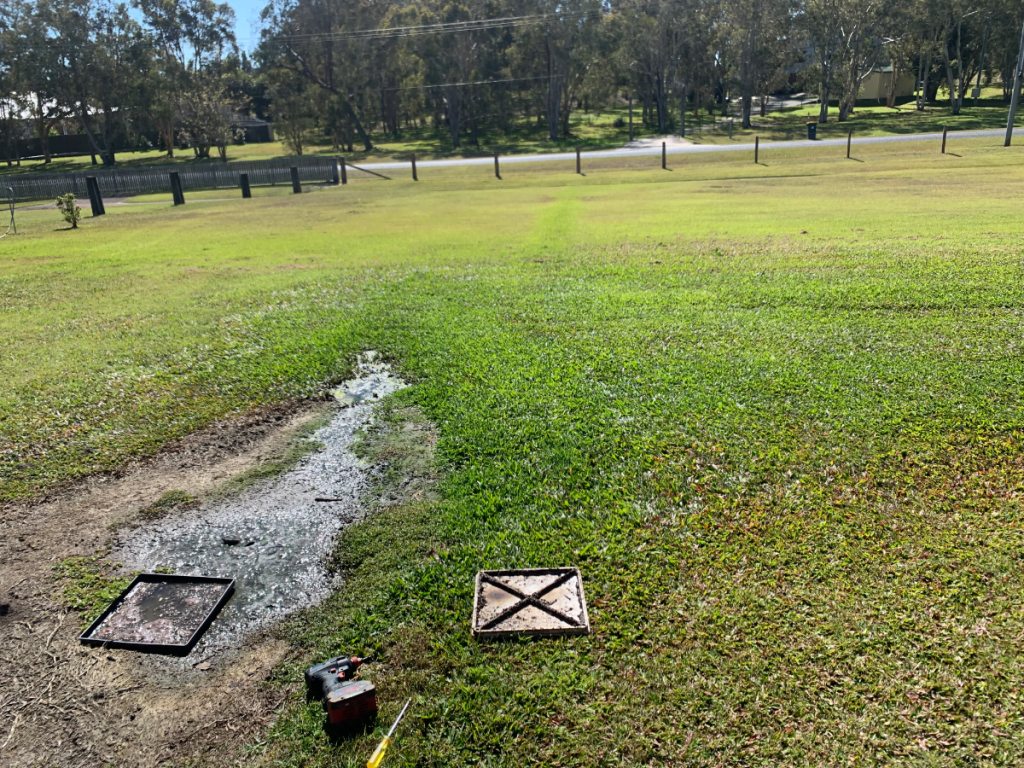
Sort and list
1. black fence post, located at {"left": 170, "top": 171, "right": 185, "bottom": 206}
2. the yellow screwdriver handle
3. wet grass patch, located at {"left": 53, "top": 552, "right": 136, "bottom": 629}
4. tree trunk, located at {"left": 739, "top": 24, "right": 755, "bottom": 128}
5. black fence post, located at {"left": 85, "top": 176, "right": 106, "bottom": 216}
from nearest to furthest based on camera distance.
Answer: the yellow screwdriver handle
wet grass patch, located at {"left": 53, "top": 552, "right": 136, "bottom": 629}
black fence post, located at {"left": 85, "top": 176, "right": 106, "bottom": 216}
black fence post, located at {"left": 170, "top": 171, "right": 185, "bottom": 206}
tree trunk, located at {"left": 739, "top": 24, "right": 755, "bottom": 128}

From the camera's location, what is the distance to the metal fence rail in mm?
33250

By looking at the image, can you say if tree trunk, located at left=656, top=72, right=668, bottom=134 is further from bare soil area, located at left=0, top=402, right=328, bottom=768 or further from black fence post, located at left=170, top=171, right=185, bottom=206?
bare soil area, located at left=0, top=402, right=328, bottom=768

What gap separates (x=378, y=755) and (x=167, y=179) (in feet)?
124

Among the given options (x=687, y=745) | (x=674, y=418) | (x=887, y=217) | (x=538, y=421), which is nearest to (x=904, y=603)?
(x=687, y=745)

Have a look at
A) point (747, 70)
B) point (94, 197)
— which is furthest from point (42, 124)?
point (747, 70)

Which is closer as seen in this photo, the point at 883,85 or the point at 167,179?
the point at 167,179

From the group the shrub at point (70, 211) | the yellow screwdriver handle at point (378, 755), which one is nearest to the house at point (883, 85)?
the shrub at point (70, 211)

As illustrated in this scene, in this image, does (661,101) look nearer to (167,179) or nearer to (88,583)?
(167,179)

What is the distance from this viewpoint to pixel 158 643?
4.05m

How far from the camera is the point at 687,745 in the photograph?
10.6ft

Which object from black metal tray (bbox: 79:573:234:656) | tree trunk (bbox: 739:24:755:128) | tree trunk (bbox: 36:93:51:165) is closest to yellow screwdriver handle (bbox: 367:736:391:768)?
black metal tray (bbox: 79:573:234:656)

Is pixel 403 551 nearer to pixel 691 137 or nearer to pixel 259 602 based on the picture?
pixel 259 602

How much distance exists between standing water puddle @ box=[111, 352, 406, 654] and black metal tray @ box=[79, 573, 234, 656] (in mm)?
49

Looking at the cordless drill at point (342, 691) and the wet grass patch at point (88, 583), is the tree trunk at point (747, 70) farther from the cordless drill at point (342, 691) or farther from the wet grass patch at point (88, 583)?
the cordless drill at point (342, 691)
